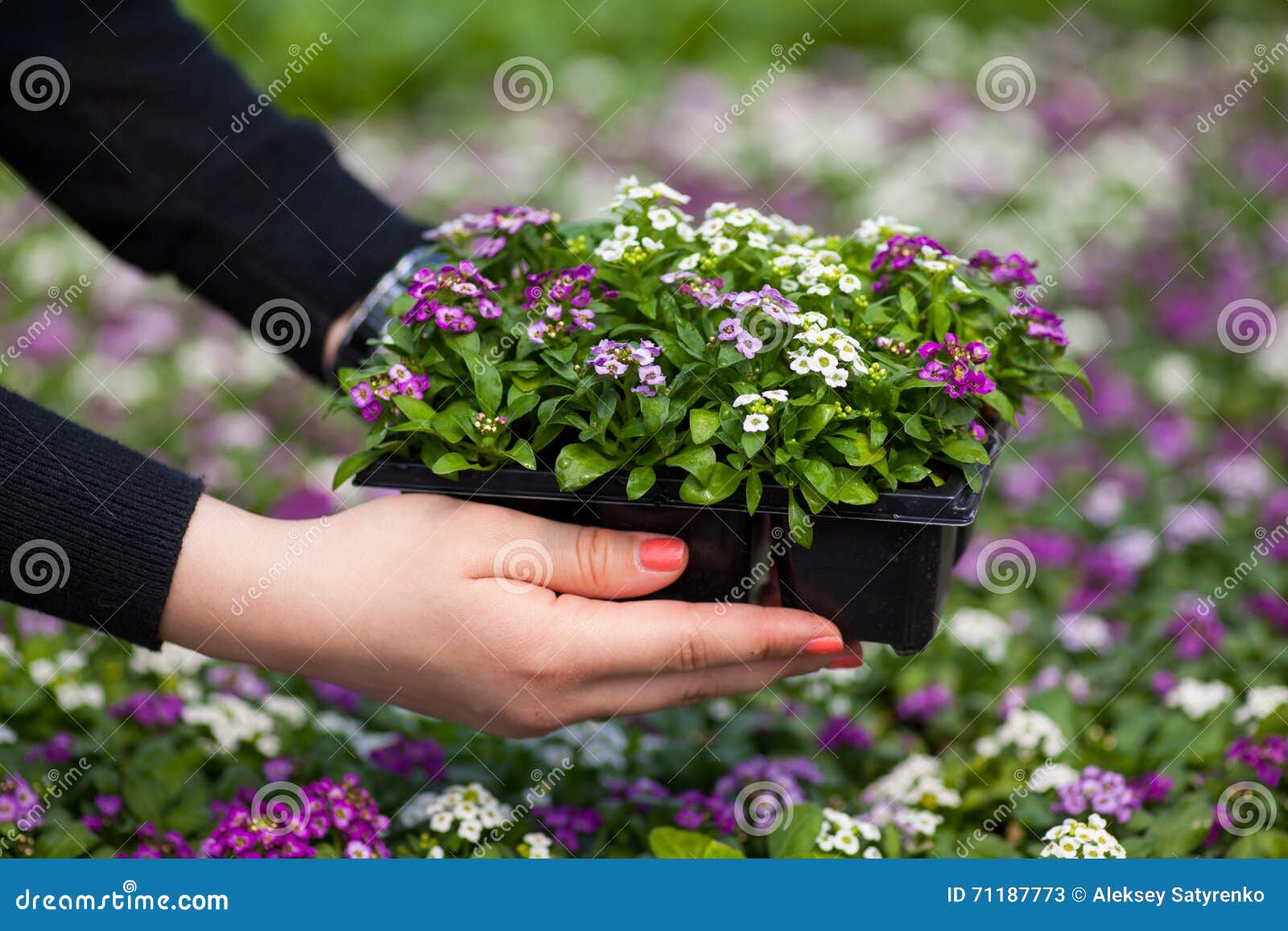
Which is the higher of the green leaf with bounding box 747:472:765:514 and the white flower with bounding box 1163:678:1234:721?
the white flower with bounding box 1163:678:1234:721

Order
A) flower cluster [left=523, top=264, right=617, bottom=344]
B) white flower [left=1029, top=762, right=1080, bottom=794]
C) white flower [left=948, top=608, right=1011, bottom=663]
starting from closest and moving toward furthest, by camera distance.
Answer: flower cluster [left=523, top=264, right=617, bottom=344], white flower [left=1029, top=762, right=1080, bottom=794], white flower [left=948, top=608, right=1011, bottom=663]

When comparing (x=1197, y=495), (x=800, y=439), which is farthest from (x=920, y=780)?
(x=1197, y=495)

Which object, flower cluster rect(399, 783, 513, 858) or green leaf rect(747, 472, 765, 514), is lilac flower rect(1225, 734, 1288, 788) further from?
flower cluster rect(399, 783, 513, 858)

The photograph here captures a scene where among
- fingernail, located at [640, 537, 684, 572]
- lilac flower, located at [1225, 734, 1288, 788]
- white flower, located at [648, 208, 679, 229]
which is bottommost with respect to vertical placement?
fingernail, located at [640, 537, 684, 572]

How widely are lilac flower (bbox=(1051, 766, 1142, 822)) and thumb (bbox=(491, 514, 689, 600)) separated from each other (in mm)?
695

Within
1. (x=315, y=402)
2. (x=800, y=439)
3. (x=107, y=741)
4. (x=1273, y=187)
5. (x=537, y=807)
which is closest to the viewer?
(x=800, y=439)

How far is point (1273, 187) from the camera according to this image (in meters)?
3.71

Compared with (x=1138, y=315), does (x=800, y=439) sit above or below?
below

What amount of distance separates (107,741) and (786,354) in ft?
4.07

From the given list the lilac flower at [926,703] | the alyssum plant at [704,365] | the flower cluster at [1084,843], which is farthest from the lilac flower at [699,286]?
the lilac flower at [926,703]

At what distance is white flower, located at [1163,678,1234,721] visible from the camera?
1.92 meters

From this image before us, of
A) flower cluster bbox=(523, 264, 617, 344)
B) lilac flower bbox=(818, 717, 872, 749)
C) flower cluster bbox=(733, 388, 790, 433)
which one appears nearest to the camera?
flower cluster bbox=(733, 388, 790, 433)

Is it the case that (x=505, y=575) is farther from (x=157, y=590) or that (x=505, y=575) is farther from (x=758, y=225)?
(x=758, y=225)

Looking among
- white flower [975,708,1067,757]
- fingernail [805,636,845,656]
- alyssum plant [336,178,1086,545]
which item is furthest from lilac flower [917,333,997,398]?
white flower [975,708,1067,757]
